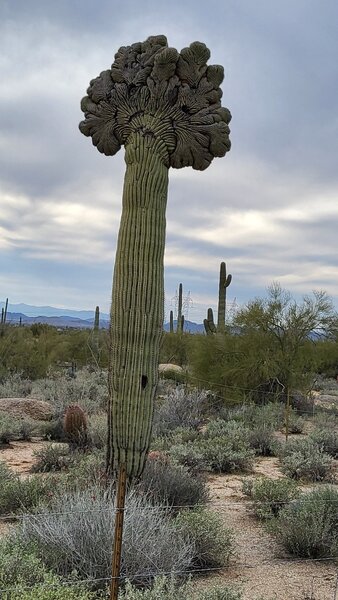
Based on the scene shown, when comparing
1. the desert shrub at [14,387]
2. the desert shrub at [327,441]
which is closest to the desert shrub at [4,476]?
the desert shrub at [327,441]

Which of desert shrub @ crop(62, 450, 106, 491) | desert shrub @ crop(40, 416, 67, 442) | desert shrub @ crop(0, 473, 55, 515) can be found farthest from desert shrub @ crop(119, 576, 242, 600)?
desert shrub @ crop(40, 416, 67, 442)

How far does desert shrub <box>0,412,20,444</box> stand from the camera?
39.1ft

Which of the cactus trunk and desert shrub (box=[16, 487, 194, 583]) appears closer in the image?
desert shrub (box=[16, 487, 194, 583])

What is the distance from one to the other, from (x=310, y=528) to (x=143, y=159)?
4.16 meters

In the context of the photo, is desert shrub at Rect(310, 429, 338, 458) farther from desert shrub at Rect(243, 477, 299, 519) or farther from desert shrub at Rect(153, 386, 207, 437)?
desert shrub at Rect(243, 477, 299, 519)

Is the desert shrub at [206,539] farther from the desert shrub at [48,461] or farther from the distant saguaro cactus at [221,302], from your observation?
the distant saguaro cactus at [221,302]

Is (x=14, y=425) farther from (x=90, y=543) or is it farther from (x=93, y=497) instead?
(x=90, y=543)

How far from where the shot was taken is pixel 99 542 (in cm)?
472

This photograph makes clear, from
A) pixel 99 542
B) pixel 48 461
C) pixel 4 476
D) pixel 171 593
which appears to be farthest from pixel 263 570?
pixel 48 461

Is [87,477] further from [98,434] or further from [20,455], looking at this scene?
[20,455]

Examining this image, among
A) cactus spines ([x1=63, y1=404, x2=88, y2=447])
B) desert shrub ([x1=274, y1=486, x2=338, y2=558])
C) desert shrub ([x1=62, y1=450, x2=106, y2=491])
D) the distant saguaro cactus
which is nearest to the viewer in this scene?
desert shrub ([x1=274, y1=486, x2=338, y2=558])

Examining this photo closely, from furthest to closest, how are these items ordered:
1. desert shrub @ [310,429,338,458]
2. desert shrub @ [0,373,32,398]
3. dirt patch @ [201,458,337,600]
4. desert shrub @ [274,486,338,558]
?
Answer: desert shrub @ [0,373,32,398] → desert shrub @ [310,429,338,458] → desert shrub @ [274,486,338,558] → dirt patch @ [201,458,337,600]

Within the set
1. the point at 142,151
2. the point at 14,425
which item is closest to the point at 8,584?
the point at 142,151

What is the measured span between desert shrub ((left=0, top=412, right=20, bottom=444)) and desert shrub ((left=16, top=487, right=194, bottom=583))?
278 inches
